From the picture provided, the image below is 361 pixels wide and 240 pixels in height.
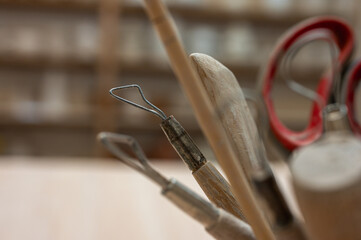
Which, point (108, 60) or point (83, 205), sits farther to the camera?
point (108, 60)

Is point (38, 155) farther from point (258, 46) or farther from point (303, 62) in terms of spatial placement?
point (303, 62)

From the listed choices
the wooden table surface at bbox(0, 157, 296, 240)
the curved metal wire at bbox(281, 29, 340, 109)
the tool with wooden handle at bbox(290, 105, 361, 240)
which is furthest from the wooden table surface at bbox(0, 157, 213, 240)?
A: the tool with wooden handle at bbox(290, 105, 361, 240)

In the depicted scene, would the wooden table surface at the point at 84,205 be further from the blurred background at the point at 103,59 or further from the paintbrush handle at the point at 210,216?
the blurred background at the point at 103,59

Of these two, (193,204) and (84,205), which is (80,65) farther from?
(193,204)

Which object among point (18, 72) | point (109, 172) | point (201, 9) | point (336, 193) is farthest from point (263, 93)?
point (18, 72)

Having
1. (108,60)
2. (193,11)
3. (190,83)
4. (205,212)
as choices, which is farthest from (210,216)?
(193,11)

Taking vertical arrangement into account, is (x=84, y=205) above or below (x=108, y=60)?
below

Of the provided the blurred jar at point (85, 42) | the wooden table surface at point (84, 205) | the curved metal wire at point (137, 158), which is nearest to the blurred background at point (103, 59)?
the blurred jar at point (85, 42)
